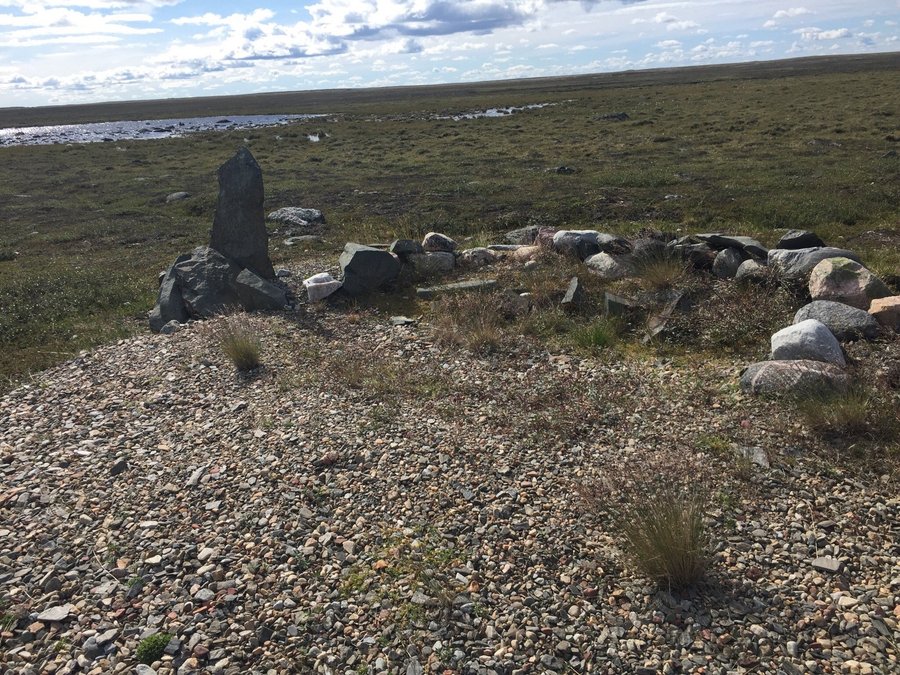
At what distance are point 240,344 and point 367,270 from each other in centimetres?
397

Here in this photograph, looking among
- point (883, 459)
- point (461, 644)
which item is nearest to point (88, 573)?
point (461, 644)

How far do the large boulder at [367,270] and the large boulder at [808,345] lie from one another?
7426mm

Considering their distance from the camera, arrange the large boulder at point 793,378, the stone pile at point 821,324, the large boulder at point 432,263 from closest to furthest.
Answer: the large boulder at point 793,378 < the stone pile at point 821,324 < the large boulder at point 432,263

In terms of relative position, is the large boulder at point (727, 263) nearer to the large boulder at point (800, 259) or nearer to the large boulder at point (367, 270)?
the large boulder at point (800, 259)

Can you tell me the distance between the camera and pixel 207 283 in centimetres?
1232

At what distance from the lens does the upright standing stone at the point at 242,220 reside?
521 inches

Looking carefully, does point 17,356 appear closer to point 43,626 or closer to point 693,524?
point 43,626

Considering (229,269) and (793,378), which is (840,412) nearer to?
(793,378)

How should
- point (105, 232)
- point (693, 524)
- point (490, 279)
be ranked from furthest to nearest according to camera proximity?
point (105, 232)
point (490, 279)
point (693, 524)

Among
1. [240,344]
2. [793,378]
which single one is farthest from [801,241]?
[240,344]

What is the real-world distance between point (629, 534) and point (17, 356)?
36.5ft

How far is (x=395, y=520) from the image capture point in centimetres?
572

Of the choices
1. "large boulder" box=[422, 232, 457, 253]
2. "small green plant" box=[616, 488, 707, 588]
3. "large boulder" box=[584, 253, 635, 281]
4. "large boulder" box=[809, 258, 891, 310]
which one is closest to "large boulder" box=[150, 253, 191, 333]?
"large boulder" box=[422, 232, 457, 253]

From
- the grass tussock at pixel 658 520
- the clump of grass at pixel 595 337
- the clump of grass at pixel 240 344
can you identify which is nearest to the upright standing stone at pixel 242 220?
the clump of grass at pixel 240 344
